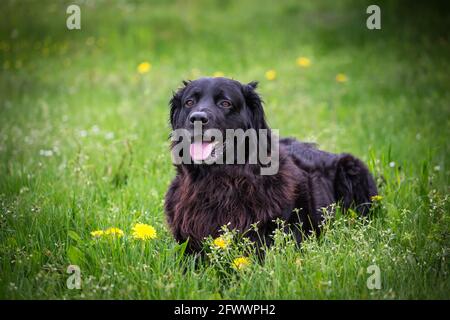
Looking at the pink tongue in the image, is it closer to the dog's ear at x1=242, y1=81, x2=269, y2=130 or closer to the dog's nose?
the dog's nose

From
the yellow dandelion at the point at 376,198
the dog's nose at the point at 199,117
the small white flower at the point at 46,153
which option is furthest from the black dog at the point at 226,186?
the small white flower at the point at 46,153

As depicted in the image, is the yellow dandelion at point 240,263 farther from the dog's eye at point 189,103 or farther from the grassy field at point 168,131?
the dog's eye at point 189,103

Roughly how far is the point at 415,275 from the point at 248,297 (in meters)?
1.05

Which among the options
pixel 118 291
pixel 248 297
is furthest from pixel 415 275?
pixel 118 291

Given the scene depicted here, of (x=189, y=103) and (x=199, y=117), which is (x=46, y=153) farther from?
(x=199, y=117)

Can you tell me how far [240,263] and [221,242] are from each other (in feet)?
0.64

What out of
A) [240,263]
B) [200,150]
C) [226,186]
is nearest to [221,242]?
[240,263]

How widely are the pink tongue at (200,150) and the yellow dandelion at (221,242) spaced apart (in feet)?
1.95

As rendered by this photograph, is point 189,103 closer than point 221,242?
No

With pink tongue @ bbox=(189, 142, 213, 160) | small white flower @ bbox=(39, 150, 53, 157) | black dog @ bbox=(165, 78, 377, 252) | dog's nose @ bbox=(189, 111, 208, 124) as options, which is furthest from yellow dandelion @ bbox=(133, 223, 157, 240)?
small white flower @ bbox=(39, 150, 53, 157)

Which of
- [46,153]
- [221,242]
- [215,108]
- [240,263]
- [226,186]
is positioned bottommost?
[240,263]

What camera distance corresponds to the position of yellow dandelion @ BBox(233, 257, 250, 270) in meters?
3.49

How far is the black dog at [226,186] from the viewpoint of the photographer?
12.7ft

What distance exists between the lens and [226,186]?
393 cm
